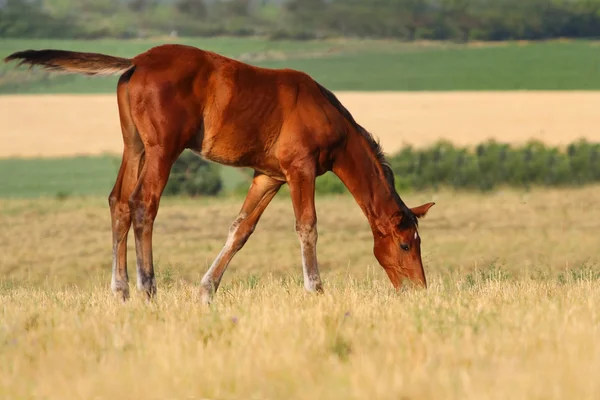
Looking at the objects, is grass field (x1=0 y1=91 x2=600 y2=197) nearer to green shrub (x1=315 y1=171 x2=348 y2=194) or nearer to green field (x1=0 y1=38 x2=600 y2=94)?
green field (x1=0 y1=38 x2=600 y2=94)

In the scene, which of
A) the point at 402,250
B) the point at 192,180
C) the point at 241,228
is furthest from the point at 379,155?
the point at 192,180

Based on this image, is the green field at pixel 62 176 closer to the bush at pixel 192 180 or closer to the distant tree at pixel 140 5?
the bush at pixel 192 180

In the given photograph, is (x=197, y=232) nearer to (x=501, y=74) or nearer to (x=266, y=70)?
(x=266, y=70)

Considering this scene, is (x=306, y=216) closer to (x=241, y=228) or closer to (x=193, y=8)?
(x=241, y=228)

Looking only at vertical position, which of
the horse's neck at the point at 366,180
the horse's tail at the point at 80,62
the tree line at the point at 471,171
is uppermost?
the horse's tail at the point at 80,62

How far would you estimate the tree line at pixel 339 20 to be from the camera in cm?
7525

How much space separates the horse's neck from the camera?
10.2m

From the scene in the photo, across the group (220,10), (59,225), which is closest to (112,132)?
(59,225)

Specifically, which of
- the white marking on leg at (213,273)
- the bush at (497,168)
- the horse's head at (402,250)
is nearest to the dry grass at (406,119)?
the bush at (497,168)

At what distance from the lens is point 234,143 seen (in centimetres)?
968

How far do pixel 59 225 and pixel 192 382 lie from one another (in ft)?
59.1

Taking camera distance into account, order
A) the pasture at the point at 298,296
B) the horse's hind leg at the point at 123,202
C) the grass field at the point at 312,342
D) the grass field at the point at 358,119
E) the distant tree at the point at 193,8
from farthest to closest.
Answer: the distant tree at the point at 193,8 → the grass field at the point at 358,119 → the horse's hind leg at the point at 123,202 → the pasture at the point at 298,296 → the grass field at the point at 312,342

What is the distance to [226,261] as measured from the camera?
10.1m

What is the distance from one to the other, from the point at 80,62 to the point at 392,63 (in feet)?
218
